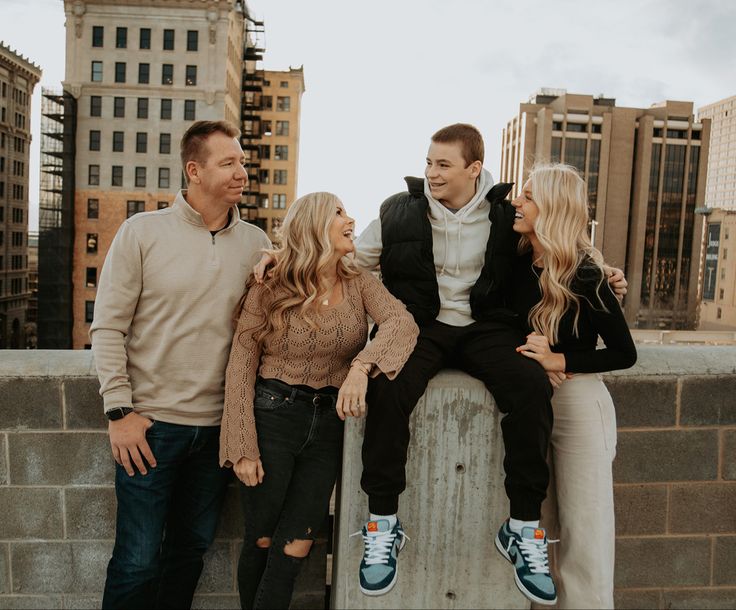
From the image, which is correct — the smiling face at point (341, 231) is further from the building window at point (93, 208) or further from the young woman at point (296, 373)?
the building window at point (93, 208)

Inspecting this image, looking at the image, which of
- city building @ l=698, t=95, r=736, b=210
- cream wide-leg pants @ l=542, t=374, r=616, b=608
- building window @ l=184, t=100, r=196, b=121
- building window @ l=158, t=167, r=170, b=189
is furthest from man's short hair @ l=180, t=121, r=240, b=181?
city building @ l=698, t=95, r=736, b=210

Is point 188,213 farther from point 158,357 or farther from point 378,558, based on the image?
point 378,558

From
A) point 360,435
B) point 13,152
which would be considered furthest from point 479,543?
point 13,152

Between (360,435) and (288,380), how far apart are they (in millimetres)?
400

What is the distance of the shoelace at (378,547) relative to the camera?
2.79m

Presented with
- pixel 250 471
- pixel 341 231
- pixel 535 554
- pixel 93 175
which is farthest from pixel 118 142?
pixel 535 554

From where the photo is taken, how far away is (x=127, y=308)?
10.0 ft

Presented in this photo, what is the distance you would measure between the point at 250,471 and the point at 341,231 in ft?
3.70

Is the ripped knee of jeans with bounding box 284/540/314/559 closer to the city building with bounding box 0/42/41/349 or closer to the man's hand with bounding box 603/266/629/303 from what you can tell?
the man's hand with bounding box 603/266/629/303

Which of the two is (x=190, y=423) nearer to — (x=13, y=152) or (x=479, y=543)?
(x=479, y=543)

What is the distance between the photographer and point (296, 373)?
3.02m

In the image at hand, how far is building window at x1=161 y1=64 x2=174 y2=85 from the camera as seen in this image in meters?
52.2

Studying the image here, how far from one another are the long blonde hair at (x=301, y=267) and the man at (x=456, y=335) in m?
0.46

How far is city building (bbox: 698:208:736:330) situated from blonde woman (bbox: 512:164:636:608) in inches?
3799
